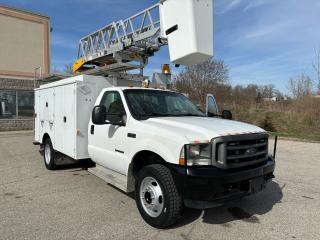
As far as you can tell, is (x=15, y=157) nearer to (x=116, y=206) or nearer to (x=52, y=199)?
(x=52, y=199)

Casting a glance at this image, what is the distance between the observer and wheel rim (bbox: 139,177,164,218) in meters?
4.38

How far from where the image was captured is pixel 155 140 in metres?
4.43

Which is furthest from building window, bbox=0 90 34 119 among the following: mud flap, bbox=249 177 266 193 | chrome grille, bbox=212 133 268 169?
mud flap, bbox=249 177 266 193

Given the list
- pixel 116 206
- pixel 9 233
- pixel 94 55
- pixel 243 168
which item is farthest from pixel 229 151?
pixel 94 55

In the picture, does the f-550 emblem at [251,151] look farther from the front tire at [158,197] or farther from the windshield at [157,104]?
the windshield at [157,104]

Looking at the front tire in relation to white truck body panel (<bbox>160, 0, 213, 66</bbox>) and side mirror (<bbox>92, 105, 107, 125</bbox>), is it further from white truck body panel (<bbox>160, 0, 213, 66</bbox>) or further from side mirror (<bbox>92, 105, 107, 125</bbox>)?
white truck body panel (<bbox>160, 0, 213, 66</bbox>)

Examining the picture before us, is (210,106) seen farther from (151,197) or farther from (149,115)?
(151,197)

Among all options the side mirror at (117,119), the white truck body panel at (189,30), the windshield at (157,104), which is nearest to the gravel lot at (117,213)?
the side mirror at (117,119)

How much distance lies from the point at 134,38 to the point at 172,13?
6.77 feet

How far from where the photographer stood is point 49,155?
810 centimetres

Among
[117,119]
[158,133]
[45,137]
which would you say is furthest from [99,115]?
[45,137]

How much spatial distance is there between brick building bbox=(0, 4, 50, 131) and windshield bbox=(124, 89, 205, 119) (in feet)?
57.9

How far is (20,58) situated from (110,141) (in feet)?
77.0

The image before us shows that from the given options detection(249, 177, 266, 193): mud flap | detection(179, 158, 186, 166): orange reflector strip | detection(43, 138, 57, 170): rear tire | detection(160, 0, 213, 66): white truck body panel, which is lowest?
detection(43, 138, 57, 170): rear tire
